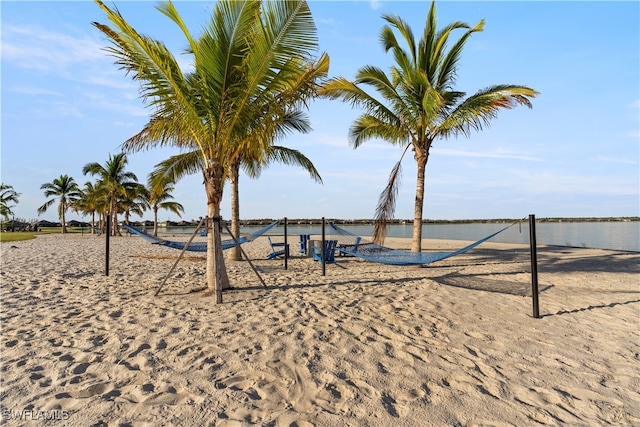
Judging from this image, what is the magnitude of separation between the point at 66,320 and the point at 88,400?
2336 mm

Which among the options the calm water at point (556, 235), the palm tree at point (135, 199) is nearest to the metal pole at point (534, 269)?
the calm water at point (556, 235)

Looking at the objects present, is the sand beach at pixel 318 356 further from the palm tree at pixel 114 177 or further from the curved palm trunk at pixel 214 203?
the palm tree at pixel 114 177

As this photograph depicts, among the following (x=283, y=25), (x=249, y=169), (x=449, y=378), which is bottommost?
→ (x=449, y=378)

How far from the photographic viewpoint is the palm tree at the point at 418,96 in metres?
8.07

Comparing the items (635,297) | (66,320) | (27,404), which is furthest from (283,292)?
(635,297)

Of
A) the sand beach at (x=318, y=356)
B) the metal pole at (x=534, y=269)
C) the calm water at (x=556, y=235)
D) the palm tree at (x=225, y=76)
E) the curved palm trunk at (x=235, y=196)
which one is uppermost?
the palm tree at (x=225, y=76)

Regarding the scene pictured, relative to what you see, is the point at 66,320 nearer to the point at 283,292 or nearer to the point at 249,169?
the point at 283,292

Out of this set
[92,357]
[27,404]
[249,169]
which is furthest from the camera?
[249,169]

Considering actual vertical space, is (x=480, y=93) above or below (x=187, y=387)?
above

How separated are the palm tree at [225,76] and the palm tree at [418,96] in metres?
2.99

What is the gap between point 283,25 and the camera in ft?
16.2

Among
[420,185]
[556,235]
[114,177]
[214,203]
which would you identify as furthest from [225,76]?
[556,235]

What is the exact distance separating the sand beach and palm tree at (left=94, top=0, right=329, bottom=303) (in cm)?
137

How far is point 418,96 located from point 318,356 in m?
6.72
